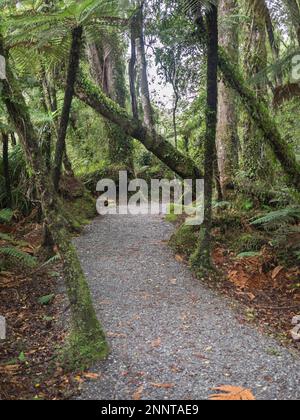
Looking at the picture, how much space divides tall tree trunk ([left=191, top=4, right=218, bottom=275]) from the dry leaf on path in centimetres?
258

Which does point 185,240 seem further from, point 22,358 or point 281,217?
point 22,358

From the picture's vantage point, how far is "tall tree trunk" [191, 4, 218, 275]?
5211mm

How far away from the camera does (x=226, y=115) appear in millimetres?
8250

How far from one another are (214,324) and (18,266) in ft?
10.6

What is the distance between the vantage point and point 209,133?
219 inches

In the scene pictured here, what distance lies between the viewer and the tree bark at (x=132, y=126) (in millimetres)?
7809

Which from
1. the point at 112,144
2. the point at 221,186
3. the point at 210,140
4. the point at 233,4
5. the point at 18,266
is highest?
the point at 233,4

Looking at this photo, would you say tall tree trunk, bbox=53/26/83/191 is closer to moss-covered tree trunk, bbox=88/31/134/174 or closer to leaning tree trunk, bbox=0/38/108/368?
leaning tree trunk, bbox=0/38/108/368

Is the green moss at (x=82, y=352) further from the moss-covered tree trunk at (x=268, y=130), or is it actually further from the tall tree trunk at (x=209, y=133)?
the moss-covered tree trunk at (x=268, y=130)

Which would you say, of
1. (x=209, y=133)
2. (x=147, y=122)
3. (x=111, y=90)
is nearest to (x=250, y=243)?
(x=209, y=133)

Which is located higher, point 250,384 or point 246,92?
point 246,92

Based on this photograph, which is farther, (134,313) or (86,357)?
(134,313)

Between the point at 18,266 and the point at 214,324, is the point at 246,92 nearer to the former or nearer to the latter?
the point at 214,324
